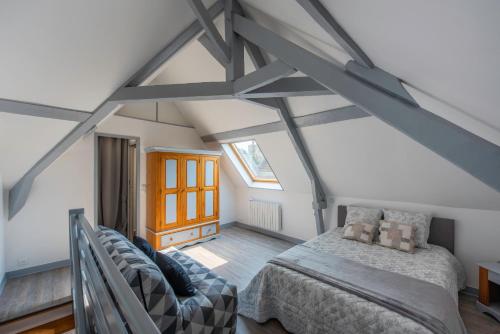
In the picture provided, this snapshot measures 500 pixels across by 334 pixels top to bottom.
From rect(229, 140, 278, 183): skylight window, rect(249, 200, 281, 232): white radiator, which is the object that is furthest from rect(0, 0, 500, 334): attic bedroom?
rect(229, 140, 278, 183): skylight window

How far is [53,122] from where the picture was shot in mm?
2004

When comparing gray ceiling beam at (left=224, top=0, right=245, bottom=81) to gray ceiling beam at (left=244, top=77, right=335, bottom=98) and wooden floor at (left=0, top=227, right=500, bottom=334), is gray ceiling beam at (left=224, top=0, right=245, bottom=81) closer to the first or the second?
gray ceiling beam at (left=244, top=77, right=335, bottom=98)

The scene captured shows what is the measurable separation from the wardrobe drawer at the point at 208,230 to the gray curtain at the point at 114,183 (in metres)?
1.59

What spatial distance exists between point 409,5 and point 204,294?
221 cm

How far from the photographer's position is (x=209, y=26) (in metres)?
1.89

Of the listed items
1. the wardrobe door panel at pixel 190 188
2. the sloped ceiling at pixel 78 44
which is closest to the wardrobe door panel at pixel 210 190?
the wardrobe door panel at pixel 190 188

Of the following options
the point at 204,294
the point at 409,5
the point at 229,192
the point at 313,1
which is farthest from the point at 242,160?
the point at 409,5

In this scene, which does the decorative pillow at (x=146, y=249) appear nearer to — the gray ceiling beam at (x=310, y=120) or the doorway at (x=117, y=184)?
the gray ceiling beam at (x=310, y=120)

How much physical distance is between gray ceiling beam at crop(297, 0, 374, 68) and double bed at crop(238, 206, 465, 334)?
66.0 inches

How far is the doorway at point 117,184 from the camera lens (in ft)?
13.9

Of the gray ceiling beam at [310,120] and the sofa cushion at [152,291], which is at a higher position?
the gray ceiling beam at [310,120]

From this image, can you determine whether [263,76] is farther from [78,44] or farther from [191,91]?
[78,44]

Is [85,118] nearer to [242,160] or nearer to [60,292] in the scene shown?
[60,292]

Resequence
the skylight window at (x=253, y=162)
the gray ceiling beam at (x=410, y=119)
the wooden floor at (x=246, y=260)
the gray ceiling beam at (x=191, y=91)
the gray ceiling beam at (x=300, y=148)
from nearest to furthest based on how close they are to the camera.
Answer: the gray ceiling beam at (x=410, y=119)
the gray ceiling beam at (x=191, y=91)
the wooden floor at (x=246, y=260)
the gray ceiling beam at (x=300, y=148)
the skylight window at (x=253, y=162)
